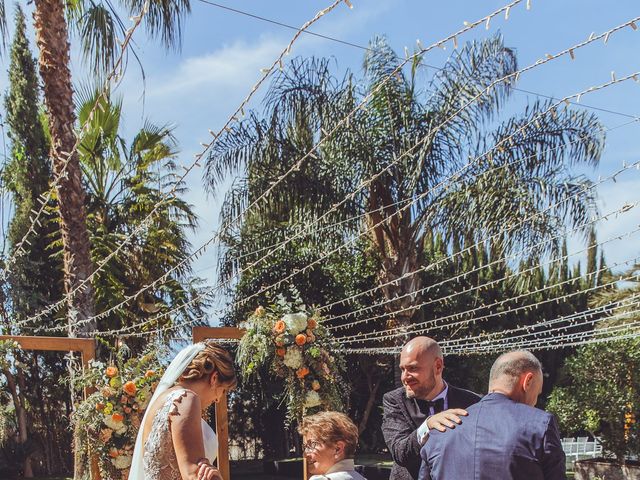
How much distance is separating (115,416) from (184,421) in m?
5.50

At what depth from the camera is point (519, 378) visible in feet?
9.78

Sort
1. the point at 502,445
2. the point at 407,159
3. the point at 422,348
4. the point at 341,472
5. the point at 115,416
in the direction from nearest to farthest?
1. the point at 502,445
2. the point at 341,472
3. the point at 422,348
4. the point at 115,416
5. the point at 407,159

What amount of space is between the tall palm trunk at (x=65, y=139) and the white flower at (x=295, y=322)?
3.87 meters

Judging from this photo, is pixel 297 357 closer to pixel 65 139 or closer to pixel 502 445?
pixel 65 139

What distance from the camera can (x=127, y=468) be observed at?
836 cm

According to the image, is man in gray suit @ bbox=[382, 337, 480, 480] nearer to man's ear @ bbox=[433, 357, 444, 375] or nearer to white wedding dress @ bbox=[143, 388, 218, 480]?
man's ear @ bbox=[433, 357, 444, 375]

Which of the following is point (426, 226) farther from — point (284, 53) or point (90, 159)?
point (284, 53)

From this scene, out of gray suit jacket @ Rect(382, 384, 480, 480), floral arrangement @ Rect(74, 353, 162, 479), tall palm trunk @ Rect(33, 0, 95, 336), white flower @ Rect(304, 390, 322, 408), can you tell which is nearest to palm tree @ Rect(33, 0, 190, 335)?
tall palm trunk @ Rect(33, 0, 95, 336)

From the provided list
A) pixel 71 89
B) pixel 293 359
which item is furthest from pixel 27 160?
pixel 293 359

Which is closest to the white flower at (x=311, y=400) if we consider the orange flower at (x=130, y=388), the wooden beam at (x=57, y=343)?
the orange flower at (x=130, y=388)

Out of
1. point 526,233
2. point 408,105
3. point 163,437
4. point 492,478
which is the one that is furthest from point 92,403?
point 408,105

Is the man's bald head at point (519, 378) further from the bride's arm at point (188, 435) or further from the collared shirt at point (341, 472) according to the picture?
the bride's arm at point (188, 435)

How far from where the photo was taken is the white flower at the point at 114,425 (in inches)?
324

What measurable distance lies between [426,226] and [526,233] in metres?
1.79
